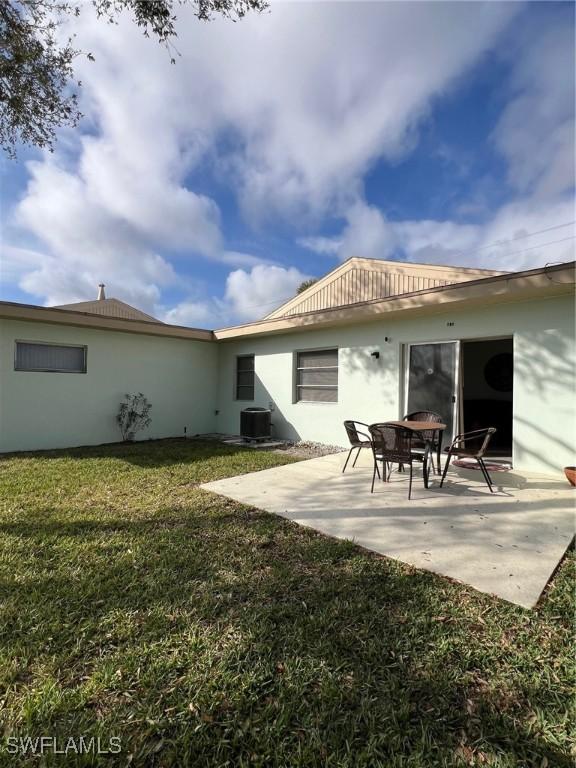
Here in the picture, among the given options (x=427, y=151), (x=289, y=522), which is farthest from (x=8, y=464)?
(x=427, y=151)

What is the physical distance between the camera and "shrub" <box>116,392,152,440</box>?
27.9 ft

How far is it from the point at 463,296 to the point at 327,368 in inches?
132

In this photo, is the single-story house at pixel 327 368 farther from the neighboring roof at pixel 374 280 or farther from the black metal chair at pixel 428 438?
the black metal chair at pixel 428 438

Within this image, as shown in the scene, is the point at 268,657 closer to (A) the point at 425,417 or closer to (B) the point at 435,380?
(A) the point at 425,417

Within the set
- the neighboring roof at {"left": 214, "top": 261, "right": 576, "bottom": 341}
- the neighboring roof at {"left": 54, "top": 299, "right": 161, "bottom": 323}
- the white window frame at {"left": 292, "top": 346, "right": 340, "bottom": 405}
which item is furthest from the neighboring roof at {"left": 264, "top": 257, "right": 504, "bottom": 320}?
the neighboring roof at {"left": 54, "top": 299, "right": 161, "bottom": 323}

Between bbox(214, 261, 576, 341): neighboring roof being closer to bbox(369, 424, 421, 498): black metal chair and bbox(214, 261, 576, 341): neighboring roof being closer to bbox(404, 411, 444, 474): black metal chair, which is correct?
bbox(404, 411, 444, 474): black metal chair

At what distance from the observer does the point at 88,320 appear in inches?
298

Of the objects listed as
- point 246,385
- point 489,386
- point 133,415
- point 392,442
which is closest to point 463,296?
point 392,442

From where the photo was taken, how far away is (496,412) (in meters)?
9.06

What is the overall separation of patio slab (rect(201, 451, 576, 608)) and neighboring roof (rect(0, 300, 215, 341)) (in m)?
5.11

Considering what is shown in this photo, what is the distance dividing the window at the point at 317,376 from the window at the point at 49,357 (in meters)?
4.99

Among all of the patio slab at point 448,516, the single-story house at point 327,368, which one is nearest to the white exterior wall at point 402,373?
the single-story house at point 327,368

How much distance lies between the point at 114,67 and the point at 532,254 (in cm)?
2299

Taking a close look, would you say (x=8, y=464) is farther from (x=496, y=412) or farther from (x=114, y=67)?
(x=496, y=412)
